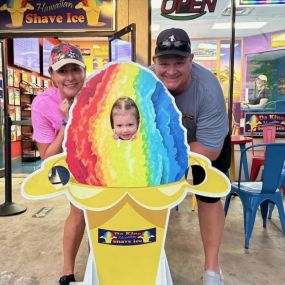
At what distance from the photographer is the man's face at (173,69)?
1.47 metres

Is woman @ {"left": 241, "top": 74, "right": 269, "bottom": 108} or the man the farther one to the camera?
woman @ {"left": 241, "top": 74, "right": 269, "bottom": 108}

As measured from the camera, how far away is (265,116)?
464 centimetres

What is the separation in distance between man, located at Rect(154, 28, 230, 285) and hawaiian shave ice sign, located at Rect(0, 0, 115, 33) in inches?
134

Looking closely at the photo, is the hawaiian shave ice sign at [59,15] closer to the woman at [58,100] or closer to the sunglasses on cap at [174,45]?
the woman at [58,100]

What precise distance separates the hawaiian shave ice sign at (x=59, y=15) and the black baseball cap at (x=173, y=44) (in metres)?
3.50

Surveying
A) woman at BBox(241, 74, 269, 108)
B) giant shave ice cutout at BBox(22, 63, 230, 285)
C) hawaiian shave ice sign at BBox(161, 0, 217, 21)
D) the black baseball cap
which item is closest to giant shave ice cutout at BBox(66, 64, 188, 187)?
giant shave ice cutout at BBox(22, 63, 230, 285)

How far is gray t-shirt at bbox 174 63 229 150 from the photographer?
153 centimetres

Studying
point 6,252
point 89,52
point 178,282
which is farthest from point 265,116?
point 89,52

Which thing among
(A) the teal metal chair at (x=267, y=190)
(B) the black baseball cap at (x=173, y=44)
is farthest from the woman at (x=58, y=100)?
(A) the teal metal chair at (x=267, y=190)

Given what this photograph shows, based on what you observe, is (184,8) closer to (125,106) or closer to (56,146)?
(56,146)

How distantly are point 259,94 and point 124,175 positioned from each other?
650 centimetres

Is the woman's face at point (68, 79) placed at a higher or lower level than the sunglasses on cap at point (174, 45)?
lower

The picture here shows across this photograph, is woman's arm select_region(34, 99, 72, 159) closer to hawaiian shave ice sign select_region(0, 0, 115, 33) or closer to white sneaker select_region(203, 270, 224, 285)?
white sneaker select_region(203, 270, 224, 285)

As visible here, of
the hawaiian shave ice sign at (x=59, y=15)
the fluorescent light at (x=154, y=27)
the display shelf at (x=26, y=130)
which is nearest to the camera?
the fluorescent light at (x=154, y=27)
